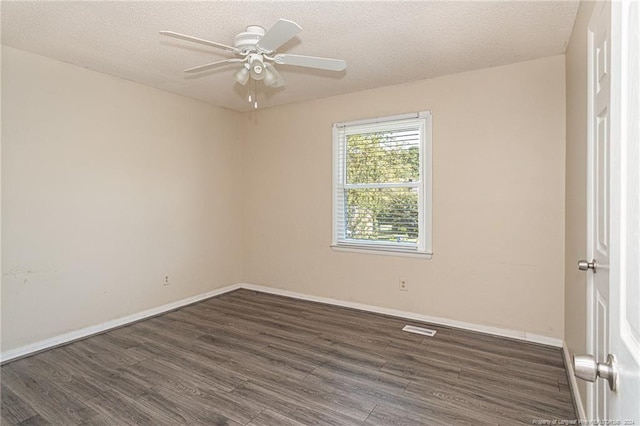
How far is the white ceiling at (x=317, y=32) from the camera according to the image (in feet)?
7.57

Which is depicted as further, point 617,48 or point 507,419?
point 507,419

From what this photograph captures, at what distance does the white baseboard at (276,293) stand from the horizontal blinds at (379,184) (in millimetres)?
751

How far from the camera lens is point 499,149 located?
3.27m

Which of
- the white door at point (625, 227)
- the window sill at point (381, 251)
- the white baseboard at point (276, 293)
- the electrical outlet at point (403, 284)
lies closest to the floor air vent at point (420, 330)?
the white baseboard at point (276, 293)

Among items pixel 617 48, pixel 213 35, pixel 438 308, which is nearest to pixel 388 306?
pixel 438 308

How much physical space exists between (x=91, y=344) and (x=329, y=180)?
2886 millimetres

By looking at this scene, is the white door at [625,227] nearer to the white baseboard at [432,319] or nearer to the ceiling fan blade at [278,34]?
the ceiling fan blade at [278,34]

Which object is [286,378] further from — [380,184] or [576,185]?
[576,185]

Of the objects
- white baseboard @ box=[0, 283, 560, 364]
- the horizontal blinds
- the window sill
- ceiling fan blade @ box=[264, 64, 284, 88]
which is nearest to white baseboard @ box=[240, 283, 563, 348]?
white baseboard @ box=[0, 283, 560, 364]

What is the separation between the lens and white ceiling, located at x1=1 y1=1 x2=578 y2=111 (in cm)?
231

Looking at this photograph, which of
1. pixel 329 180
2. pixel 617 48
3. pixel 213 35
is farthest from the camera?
pixel 329 180

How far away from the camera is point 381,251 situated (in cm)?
392

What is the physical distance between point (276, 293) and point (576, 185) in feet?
11.6

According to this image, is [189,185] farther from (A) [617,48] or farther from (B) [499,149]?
(A) [617,48]
